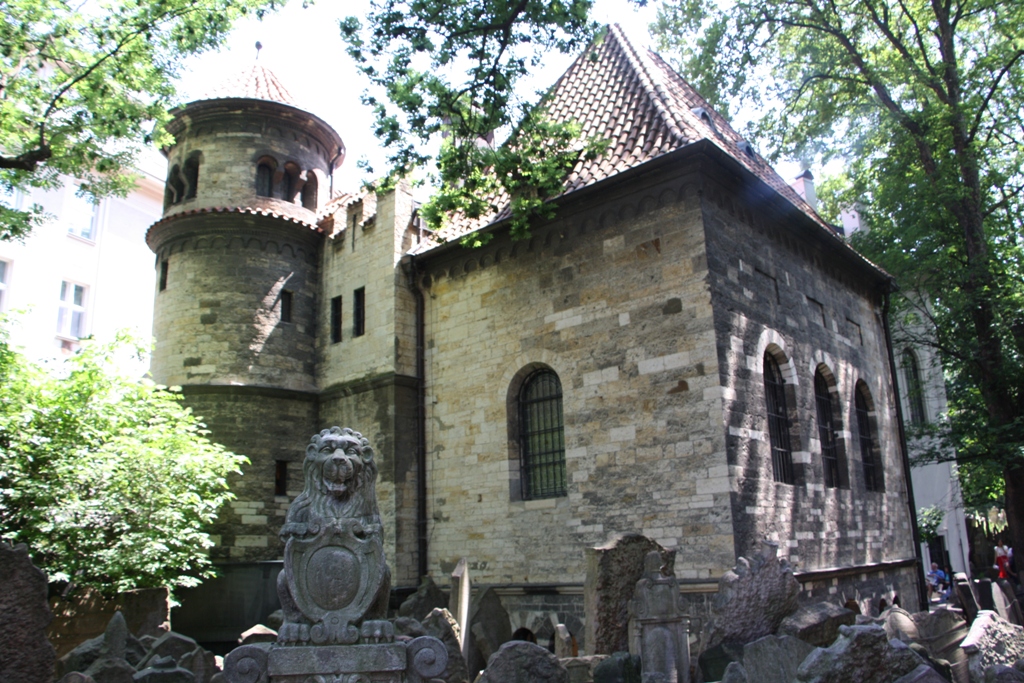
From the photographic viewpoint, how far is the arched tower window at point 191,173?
1731 centimetres

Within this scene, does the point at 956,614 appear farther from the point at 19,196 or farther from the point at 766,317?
the point at 19,196

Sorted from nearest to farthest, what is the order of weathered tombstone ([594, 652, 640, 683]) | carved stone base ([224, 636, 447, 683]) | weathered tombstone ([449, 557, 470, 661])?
carved stone base ([224, 636, 447, 683]), weathered tombstone ([594, 652, 640, 683]), weathered tombstone ([449, 557, 470, 661])

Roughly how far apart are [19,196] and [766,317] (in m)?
22.7

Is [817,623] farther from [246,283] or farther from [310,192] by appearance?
[310,192]

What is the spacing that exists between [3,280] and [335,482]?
2247 cm

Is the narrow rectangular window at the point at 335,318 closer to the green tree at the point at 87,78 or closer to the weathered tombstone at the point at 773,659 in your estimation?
the green tree at the point at 87,78

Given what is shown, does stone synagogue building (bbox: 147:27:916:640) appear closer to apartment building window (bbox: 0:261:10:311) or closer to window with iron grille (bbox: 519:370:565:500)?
window with iron grille (bbox: 519:370:565:500)

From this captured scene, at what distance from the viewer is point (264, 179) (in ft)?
57.0

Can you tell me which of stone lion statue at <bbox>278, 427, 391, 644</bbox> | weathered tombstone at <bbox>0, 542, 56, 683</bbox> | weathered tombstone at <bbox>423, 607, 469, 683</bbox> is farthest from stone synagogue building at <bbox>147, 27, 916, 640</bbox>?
weathered tombstone at <bbox>0, 542, 56, 683</bbox>

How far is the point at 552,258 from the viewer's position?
13.9m

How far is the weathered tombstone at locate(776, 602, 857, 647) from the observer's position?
787cm

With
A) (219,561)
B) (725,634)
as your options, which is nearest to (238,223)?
(219,561)

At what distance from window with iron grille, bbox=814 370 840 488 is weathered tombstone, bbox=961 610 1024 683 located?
27.0 ft

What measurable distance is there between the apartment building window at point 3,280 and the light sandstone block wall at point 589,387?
51.1 feet
